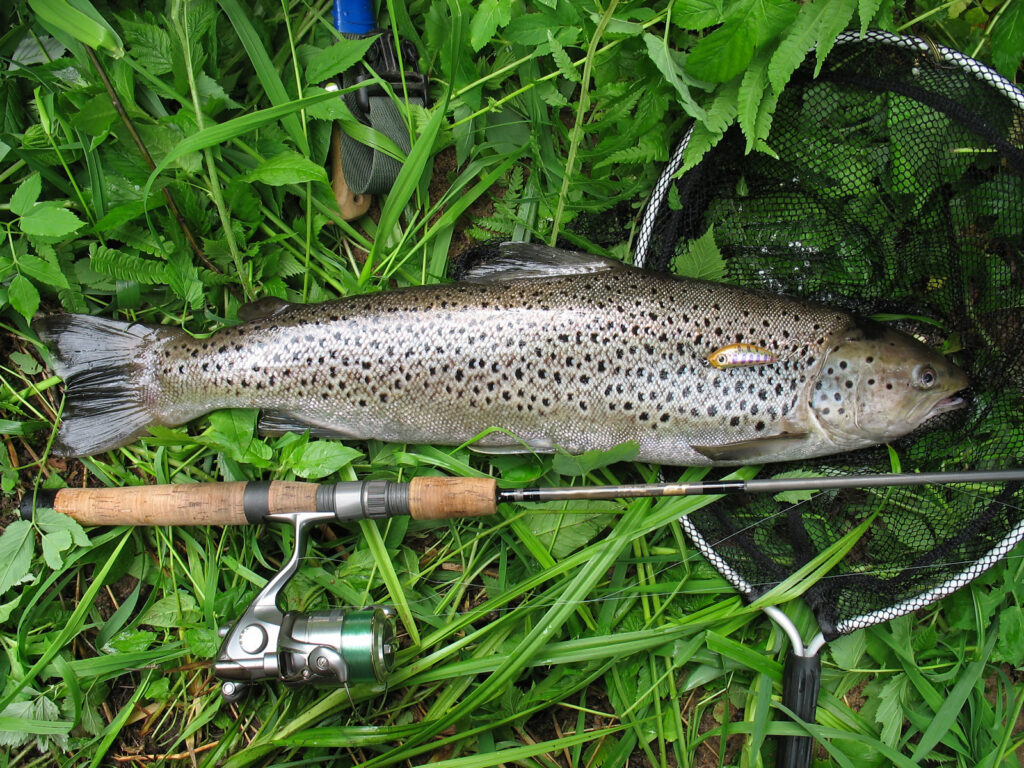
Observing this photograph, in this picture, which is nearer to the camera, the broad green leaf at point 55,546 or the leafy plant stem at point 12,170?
the broad green leaf at point 55,546

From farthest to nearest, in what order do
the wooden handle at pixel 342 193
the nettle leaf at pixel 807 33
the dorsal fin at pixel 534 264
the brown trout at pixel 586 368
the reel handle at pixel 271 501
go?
the wooden handle at pixel 342 193
the dorsal fin at pixel 534 264
the brown trout at pixel 586 368
the reel handle at pixel 271 501
the nettle leaf at pixel 807 33

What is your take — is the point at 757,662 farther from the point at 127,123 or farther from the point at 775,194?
the point at 127,123

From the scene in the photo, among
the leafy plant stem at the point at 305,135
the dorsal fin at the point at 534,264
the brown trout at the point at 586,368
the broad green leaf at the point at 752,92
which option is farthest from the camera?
the leafy plant stem at the point at 305,135

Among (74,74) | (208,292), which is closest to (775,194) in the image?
(208,292)

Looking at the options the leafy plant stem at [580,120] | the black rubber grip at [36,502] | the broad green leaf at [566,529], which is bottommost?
the black rubber grip at [36,502]

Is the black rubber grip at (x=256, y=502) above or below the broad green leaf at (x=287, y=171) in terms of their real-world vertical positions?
below

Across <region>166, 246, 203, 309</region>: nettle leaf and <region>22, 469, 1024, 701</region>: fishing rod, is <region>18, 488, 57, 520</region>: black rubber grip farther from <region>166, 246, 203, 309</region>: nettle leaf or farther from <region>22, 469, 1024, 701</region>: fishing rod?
<region>166, 246, 203, 309</region>: nettle leaf

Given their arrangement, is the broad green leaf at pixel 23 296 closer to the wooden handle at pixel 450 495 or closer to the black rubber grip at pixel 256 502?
the black rubber grip at pixel 256 502

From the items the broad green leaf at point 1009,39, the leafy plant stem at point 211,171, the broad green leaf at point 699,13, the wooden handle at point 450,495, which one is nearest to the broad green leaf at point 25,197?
the leafy plant stem at point 211,171
